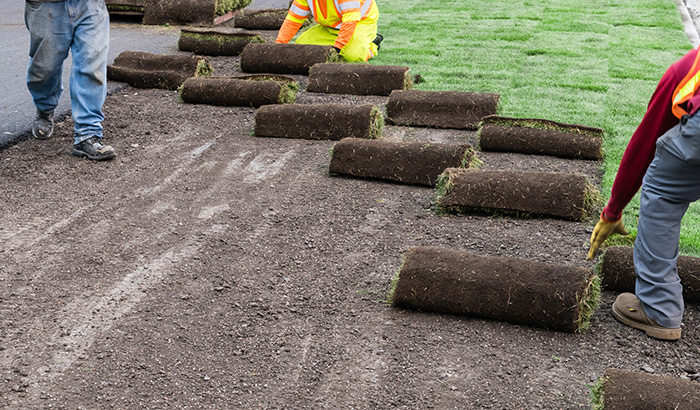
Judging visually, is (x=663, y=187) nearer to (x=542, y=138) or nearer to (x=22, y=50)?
(x=542, y=138)

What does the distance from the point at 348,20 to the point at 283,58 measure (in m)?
1.09

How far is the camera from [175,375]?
117 inches

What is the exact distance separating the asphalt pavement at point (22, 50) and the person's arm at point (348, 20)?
241cm

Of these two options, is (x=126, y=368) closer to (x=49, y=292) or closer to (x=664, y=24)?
(x=49, y=292)

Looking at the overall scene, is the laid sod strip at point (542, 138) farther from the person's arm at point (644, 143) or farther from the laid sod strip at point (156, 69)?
the laid sod strip at point (156, 69)

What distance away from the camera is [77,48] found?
219 inches

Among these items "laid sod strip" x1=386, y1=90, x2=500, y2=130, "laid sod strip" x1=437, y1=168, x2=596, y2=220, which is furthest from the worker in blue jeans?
"laid sod strip" x1=437, y1=168, x2=596, y2=220

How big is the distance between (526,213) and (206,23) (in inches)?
318

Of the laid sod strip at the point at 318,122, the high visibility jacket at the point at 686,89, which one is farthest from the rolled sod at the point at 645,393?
the laid sod strip at the point at 318,122

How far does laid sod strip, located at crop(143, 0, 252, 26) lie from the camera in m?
11.1

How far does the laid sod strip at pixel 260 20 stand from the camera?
1094cm

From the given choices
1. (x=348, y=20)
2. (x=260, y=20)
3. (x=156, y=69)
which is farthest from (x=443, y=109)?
(x=260, y=20)

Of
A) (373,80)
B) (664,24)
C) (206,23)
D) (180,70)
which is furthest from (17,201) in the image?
(664,24)

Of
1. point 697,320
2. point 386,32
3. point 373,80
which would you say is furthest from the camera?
point 386,32
